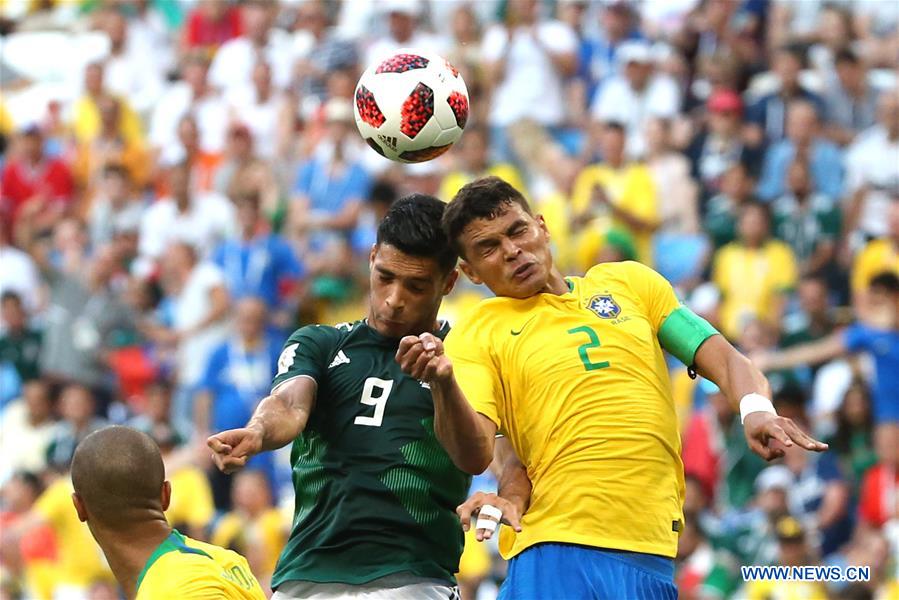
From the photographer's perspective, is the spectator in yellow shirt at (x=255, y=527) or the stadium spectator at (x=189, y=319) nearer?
the spectator in yellow shirt at (x=255, y=527)

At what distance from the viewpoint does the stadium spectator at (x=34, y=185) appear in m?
18.1

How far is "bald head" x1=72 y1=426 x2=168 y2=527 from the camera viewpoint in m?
5.80

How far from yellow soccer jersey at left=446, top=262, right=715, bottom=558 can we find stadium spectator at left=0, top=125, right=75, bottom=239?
12.6 metres

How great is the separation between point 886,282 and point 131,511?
24.6 ft

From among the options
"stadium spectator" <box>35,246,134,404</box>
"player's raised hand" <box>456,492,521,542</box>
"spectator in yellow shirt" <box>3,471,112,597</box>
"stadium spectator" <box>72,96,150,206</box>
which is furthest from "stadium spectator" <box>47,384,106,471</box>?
"player's raised hand" <box>456,492,521,542</box>

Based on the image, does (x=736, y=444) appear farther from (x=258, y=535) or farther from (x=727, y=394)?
(x=727, y=394)

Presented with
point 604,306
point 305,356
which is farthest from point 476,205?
point 305,356

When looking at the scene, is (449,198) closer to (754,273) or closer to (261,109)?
(754,273)

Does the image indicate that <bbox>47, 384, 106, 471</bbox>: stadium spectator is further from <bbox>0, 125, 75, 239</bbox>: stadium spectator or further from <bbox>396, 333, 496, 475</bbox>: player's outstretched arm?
<bbox>396, 333, 496, 475</bbox>: player's outstretched arm

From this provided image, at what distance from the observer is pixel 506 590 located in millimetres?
6266

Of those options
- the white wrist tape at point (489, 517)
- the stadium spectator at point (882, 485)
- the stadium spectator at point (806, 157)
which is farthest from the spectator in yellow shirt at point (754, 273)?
the white wrist tape at point (489, 517)

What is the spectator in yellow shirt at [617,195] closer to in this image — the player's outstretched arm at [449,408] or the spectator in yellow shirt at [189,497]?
the spectator in yellow shirt at [189,497]

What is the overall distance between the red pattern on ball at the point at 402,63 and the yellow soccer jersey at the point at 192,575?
2.55 meters

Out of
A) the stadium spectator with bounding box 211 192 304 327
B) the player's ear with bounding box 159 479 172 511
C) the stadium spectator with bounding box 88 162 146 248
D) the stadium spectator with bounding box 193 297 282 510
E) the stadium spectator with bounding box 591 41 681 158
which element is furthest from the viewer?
the stadium spectator with bounding box 88 162 146 248
